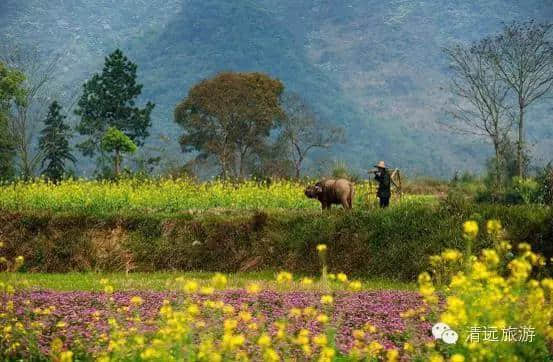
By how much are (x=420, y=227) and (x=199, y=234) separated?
5.15 m

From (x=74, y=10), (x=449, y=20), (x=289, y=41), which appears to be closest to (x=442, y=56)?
(x=449, y=20)

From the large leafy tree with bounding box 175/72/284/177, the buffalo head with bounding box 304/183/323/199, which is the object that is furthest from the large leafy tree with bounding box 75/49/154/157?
the buffalo head with bounding box 304/183/323/199

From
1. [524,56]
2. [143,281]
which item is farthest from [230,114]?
[143,281]

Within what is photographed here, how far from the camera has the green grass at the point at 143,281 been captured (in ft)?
44.1

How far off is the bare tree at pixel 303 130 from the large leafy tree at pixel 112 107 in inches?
387

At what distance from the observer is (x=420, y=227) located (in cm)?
1599

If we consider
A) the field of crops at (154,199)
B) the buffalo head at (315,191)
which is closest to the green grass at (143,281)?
the buffalo head at (315,191)

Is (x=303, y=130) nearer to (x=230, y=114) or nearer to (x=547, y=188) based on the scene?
(x=230, y=114)

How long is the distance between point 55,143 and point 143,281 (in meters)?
37.9

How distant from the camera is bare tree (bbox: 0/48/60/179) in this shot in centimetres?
4619

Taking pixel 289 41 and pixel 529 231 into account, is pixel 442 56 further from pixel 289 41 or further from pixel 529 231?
pixel 529 231

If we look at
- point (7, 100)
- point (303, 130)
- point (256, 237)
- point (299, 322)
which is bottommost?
point (299, 322)

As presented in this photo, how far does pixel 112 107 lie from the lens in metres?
54.4

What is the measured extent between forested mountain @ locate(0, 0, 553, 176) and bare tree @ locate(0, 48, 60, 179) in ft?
111
